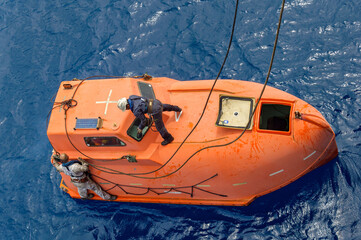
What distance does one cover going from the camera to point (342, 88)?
7.90 metres

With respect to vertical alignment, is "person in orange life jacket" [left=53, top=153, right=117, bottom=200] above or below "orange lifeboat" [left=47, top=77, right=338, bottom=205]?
below

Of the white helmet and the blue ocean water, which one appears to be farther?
the blue ocean water

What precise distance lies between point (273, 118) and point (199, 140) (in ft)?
5.86

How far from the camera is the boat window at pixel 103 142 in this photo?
6.16 m

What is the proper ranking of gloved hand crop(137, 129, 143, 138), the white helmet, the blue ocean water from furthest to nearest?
the blue ocean water → gloved hand crop(137, 129, 143, 138) → the white helmet

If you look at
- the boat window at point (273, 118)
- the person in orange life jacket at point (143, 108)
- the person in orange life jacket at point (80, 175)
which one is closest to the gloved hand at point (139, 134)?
the person in orange life jacket at point (143, 108)

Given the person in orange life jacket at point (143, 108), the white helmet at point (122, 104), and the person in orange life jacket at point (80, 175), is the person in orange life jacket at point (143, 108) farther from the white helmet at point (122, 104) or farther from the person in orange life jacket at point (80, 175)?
the person in orange life jacket at point (80, 175)

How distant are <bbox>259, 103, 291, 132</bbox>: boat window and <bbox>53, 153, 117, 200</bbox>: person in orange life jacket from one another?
398cm

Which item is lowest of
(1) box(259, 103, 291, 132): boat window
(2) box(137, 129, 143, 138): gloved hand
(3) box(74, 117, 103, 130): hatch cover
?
(3) box(74, 117, 103, 130): hatch cover

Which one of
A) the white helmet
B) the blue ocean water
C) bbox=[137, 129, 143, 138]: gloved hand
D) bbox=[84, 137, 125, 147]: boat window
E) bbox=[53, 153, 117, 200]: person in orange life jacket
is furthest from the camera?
the blue ocean water

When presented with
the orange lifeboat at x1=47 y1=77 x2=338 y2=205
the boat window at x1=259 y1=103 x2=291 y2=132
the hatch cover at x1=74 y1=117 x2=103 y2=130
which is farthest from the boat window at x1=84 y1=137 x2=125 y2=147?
the boat window at x1=259 y1=103 x2=291 y2=132

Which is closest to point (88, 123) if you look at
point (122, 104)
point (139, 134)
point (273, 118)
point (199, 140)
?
point (122, 104)

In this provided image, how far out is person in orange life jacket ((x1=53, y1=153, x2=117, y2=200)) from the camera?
21.2 feet

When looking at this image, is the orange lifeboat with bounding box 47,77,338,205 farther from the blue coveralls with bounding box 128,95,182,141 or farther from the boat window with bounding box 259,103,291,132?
the blue coveralls with bounding box 128,95,182,141
